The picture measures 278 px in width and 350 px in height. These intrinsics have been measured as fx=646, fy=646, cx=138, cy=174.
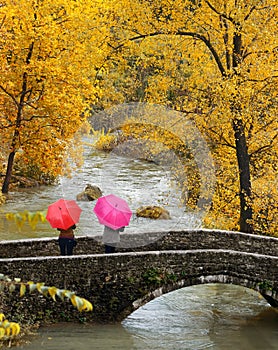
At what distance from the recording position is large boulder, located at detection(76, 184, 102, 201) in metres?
26.2

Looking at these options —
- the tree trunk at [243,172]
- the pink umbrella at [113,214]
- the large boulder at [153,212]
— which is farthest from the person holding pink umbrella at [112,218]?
the large boulder at [153,212]

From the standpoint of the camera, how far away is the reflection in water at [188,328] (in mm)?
11844

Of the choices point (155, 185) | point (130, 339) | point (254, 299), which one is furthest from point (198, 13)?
point (155, 185)

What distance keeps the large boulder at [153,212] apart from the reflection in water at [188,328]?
7.17 meters

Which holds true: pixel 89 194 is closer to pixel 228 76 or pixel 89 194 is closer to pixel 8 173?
pixel 8 173

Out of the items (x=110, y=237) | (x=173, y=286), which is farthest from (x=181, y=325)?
(x=110, y=237)

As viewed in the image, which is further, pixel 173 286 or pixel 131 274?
pixel 173 286

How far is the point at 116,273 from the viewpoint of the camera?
40.7ft

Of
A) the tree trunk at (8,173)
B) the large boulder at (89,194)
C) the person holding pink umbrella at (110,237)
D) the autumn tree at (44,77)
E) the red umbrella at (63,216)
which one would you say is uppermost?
the autumn tree at (44,77)

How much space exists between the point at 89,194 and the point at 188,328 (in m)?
13.3

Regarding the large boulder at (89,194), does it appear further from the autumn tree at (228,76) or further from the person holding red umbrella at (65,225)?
the person holding red umbrella at (65,225)

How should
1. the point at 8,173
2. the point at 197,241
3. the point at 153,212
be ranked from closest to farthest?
the point at 197,241 < the point at 8,173 < the point at 153,212

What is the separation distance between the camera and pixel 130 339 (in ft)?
40.5

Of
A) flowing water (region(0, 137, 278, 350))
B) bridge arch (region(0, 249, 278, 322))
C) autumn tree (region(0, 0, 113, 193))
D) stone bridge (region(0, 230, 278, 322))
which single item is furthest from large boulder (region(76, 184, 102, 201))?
bridge arch (region(0, 249, 278, 322))
